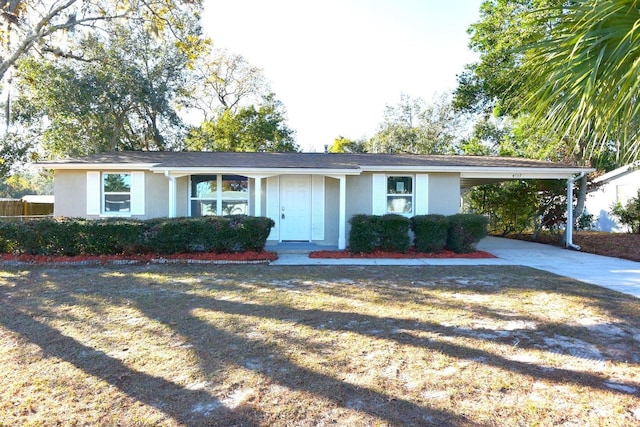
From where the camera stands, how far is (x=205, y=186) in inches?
466

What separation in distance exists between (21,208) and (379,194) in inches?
761

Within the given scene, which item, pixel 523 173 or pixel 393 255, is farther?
pixel 523 173

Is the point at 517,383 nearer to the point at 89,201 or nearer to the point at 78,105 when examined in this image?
the point at 89,201

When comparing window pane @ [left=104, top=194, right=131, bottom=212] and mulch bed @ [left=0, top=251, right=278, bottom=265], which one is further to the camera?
window pane @ [left=104, top=194, right=131, bottom=212]

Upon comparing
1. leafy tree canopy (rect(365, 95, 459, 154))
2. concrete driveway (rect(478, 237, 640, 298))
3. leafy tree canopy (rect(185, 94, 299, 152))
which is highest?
leafy tree canopy (rect(365, 95, 459, 154))

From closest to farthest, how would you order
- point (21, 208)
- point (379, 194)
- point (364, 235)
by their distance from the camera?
point (364, 235) → point (379, 194) → point (21, 208)

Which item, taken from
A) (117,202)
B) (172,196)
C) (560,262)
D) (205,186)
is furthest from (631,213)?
(117,202)

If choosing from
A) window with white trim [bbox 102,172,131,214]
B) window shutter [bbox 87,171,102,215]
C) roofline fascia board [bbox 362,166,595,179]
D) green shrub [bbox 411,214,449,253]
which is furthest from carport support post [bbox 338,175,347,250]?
window shutter [bbox 87,171,102,215]

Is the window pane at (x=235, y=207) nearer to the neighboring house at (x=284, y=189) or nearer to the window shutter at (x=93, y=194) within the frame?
the neighboring house at (x=284, y=189)

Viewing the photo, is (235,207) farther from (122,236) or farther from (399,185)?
(399,185)

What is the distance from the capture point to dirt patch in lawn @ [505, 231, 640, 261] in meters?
10.7

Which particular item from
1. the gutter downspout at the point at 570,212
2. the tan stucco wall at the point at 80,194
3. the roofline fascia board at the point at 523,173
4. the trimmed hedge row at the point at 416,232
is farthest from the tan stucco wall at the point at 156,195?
the gutter downspout at the point at 570,212

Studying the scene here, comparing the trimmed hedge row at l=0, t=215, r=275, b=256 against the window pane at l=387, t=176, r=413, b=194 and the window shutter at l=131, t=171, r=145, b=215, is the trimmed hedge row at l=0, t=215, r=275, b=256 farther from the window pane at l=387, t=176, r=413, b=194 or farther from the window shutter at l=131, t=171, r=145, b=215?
the window pane at l=387, t=176, r=413, b=194

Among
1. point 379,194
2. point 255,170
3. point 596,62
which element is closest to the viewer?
point 596,62
